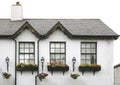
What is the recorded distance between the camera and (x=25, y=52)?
33500mm

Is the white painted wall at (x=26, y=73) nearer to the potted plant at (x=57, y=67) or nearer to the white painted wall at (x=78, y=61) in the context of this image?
the white painted wall at (x=78, y=61)

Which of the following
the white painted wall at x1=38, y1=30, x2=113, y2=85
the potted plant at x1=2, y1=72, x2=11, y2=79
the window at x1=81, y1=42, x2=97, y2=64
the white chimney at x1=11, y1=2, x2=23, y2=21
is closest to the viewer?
the potted plant at x1=2, y1=72, x2=11, y2=79

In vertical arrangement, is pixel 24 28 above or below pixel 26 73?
above

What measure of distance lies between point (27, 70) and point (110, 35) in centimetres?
627

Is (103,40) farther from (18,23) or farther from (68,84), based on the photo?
(18,23)

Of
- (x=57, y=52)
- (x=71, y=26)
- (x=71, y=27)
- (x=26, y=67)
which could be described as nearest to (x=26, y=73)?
(x=26, y=67)

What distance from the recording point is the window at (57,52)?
33.6 meters

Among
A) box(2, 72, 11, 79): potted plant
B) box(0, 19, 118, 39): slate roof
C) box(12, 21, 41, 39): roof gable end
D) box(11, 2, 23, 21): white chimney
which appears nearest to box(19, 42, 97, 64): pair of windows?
box(12, 21, 41, 39): roof gable end

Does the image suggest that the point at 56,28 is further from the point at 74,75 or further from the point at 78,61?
the point at 74,75

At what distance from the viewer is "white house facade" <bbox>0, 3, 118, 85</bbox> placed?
3341 cm

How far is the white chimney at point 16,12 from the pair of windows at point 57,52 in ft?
10.7

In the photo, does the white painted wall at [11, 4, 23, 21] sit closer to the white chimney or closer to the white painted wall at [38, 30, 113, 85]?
the white chimney

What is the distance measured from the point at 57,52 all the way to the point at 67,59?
0.87 metres

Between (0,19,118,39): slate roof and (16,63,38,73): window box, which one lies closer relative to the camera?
(16,63,38,73): window box
